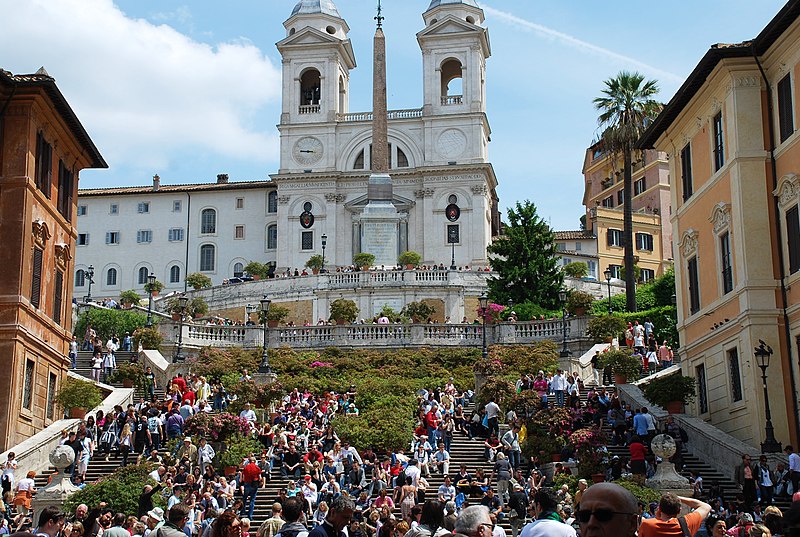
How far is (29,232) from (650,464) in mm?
18289

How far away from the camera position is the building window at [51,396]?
36875mm

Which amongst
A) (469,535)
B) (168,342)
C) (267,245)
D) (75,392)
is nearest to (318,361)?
(168,342)

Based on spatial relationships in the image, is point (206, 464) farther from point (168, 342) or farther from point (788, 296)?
point (168, 342)

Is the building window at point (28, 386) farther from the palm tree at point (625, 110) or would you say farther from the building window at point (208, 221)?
the building window at point (208, 221)

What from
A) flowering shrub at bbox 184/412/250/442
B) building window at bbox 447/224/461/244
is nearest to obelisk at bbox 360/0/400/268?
building window at bbox 447/224/461/244

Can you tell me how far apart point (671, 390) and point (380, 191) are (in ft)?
187

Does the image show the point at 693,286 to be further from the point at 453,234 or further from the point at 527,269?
the point at 453,234

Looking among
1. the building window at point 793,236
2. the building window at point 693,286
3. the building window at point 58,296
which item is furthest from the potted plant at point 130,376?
the building window at point 793,236

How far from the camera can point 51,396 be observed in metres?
37.2

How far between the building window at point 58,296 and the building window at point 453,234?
52914 millimetres

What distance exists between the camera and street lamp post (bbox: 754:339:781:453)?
92.8 feet

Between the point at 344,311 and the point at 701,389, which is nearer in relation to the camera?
the point at 701,389

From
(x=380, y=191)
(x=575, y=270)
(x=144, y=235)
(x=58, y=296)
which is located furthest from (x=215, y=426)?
(x=144, y=235)

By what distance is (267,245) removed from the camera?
95562mm
